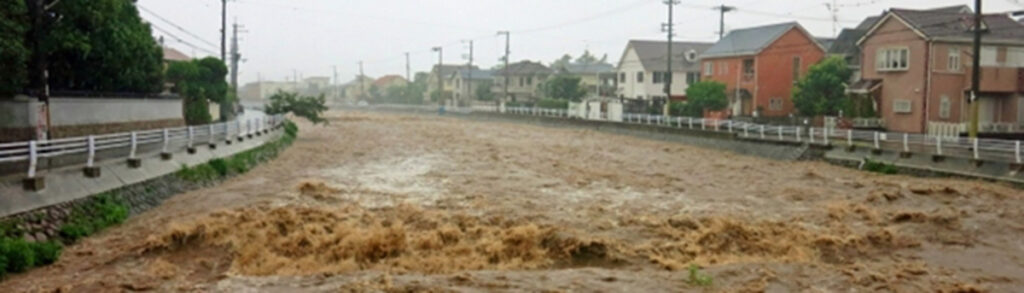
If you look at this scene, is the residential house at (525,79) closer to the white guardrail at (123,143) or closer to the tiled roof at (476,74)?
the tiled roof at (476,74)

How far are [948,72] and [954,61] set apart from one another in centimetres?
61

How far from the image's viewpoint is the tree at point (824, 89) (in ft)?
123

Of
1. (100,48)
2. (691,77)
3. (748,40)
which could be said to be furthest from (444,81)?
(100,48)

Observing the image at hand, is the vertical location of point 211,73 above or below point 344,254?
above

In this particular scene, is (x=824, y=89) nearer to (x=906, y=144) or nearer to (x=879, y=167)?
(x=879, y=167)

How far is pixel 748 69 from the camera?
48.3m

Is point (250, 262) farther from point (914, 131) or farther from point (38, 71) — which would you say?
point (914, 131)

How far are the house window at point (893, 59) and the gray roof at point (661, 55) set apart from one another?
78.7 feet

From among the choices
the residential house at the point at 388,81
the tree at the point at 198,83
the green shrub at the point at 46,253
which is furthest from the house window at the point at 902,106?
the residential house at the point at 388,81

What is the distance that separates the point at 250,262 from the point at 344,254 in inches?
63.5

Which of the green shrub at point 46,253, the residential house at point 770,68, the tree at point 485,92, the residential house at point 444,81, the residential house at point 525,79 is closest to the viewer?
the green shrub at point 46,253

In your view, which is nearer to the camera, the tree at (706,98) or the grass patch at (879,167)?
the grass patch at (879,167)

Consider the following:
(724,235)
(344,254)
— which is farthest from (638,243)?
(344,254)

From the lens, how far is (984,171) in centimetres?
2209
